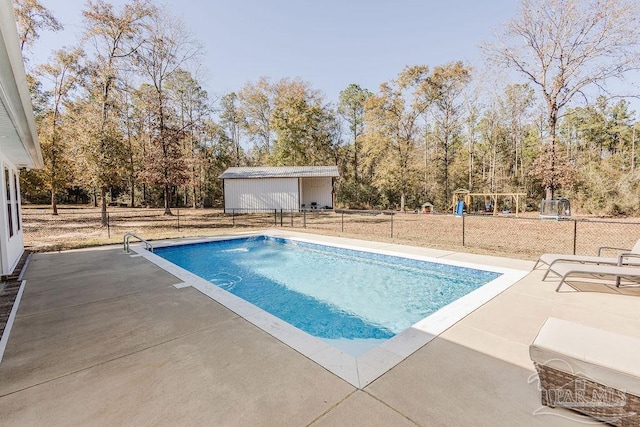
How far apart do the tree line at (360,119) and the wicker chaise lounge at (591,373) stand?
15.0 metres

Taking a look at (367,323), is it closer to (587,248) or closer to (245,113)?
(587,248)

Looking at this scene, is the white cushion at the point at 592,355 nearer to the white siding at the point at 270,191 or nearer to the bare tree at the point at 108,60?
the bare tree at the point at 108,60

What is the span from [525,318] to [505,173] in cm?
2794

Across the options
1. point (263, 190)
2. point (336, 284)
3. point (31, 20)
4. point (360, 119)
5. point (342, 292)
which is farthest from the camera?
point (360, 119)

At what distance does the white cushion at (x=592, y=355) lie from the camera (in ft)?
5.49

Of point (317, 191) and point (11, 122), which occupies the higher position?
point (11, 122)

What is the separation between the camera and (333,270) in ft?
23.5

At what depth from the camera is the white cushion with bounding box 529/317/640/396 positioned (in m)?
1.67

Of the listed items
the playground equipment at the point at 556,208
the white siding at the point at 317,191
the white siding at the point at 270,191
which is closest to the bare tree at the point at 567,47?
the playground equipment at the point at 556,208

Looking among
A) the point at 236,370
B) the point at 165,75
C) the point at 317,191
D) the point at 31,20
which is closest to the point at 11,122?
the point at 236,370

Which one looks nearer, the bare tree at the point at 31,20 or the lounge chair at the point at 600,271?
the lounge chair at the point at 600,271

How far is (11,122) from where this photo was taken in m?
4.14

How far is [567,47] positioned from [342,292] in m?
18.6

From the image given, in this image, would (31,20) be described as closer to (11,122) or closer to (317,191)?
(11,122)
